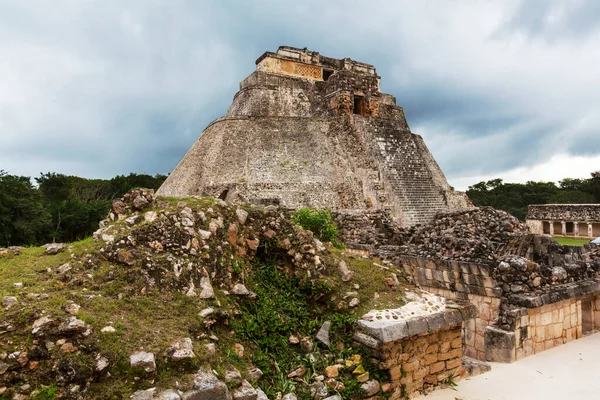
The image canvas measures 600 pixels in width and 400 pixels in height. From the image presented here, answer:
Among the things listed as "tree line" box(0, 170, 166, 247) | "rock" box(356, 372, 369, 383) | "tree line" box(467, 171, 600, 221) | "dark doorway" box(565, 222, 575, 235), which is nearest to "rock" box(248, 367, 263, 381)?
"rock" box(356, 372, 369, 383)

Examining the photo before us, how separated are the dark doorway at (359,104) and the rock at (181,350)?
17.6 meters

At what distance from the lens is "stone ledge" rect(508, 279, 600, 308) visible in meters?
4.73

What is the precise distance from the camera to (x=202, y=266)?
126 inches

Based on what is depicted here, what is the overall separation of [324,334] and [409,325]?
76 cm

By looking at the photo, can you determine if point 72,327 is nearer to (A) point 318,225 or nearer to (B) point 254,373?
(B) point 254,373

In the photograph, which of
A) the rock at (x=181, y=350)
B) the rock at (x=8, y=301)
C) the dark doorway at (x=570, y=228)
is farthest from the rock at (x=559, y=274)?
the dark doorway at (x=570, y=228)

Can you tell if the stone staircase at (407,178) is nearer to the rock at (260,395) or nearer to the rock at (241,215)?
the rock at (241,215)

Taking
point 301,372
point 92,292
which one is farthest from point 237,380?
point 92,292

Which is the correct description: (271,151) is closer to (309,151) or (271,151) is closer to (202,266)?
(309,151)

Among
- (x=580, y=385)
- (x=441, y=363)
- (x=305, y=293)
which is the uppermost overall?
(x=305, y=293)

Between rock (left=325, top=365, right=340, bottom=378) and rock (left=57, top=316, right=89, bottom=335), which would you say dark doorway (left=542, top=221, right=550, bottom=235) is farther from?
rock (left=57, top=316, right=89, bottom=335)

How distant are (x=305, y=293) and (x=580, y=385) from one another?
3.15 metres

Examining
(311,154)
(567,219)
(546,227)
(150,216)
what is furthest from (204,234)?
(546,227)

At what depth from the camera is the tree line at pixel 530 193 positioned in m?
37.8
